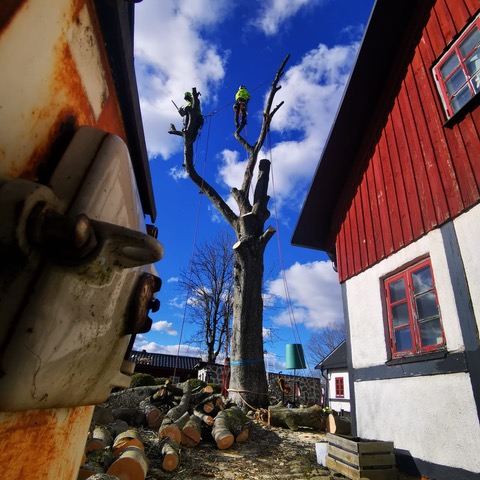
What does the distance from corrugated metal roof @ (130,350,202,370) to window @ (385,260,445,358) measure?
22.6m

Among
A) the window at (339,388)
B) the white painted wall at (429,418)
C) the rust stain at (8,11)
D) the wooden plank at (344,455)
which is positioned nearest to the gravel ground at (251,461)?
the wooden plank at (344,455)

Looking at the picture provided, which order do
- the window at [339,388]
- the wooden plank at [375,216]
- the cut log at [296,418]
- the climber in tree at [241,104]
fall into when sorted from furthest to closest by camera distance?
the window at [339,388]
the climber in tree at [241,104]
the cut log at [296,418]
the wooden plank at [375,216]

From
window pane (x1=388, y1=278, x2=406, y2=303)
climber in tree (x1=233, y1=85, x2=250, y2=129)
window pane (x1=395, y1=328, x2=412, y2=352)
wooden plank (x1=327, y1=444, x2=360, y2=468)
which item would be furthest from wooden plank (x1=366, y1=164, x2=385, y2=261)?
climber in tree (x1=233, y1=85, x2=250, y2=129)

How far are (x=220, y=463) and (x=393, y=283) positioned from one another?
3357 mm

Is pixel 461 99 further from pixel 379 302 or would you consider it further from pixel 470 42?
pixel 379 302

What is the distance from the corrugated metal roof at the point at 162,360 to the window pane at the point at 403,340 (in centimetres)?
2263

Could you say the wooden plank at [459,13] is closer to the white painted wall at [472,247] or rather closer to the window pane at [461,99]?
the window pane at [461,99]

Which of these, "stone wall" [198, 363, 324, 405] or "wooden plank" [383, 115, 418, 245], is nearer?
"wooden plank" [383, 115, 418, 245]

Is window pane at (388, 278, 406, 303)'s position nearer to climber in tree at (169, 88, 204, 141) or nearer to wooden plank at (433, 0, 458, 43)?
wooden plank at (433, 0, 458, 43)

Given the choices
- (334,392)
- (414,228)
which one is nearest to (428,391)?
(414,228)

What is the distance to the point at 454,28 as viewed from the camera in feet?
15.5

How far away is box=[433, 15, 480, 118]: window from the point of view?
431 cm

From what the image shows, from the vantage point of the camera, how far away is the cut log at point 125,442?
361cm

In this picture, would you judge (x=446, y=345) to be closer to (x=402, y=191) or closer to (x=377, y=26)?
(x=402, y=191)
